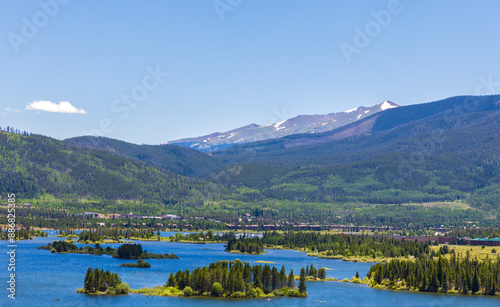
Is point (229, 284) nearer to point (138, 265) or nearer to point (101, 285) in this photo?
point (101, 285)

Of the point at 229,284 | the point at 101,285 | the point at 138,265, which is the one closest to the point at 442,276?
the point at 229,284

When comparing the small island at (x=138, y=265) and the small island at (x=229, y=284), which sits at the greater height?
the small island at (x=138, y=265)

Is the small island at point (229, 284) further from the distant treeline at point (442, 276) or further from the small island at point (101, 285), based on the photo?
the distant treeline at point (442, 276)

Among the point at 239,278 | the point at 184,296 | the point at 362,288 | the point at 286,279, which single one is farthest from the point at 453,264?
the point at 184,296

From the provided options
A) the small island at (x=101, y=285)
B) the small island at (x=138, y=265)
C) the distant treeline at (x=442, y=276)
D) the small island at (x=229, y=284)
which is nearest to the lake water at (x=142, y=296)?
the small island at (x=138, y=265)

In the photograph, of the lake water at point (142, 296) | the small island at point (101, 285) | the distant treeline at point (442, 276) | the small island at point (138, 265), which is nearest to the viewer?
the lake water at point (142, 296)

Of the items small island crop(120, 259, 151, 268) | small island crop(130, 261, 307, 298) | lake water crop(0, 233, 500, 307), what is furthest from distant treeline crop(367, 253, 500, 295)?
small island crop(120, 259, 151, 268)

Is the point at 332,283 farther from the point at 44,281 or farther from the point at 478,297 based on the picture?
the point at 44,281

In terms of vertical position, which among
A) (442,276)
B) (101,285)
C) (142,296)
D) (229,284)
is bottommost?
(142,296)
